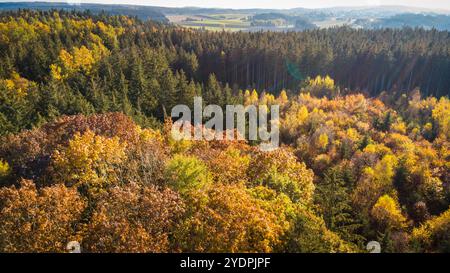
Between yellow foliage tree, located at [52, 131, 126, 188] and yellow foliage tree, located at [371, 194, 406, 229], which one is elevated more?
yellow foliage tree, located at [52, 131, 126, 188]

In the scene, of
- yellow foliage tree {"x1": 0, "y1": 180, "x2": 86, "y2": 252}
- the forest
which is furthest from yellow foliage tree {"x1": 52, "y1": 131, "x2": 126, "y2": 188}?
yellow foliage tree {"x1": 0, "y1": 180, "x2": 86, "y2": 252}

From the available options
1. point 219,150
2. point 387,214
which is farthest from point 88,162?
point 387,214

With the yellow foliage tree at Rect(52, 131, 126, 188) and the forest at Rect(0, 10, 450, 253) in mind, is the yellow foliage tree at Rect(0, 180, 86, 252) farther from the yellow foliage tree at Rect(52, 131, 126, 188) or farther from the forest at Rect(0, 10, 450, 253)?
the yellow foliage tree at Rect(52, 131, 126, 188)

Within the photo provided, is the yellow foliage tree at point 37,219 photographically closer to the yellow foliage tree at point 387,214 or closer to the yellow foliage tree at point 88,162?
the yellow foliage tree at point 88,162

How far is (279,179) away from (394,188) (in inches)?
1283

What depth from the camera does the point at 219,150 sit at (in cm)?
4384

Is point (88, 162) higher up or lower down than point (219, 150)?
higher up

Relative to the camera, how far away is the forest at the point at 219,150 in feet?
77.1

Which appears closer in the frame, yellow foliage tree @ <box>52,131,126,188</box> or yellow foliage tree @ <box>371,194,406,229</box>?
yellow foliage tree @ <box>52,131,126,188</box>

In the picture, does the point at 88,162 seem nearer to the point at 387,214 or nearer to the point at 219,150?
the point at 219,150

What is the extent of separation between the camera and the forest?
77.1ft

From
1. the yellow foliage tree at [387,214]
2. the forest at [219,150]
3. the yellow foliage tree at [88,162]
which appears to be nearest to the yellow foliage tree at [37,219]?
the forest at [219,150]

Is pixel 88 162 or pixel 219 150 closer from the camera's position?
pixel 88 162

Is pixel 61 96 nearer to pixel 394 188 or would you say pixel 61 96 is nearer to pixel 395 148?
pixel 394 188
